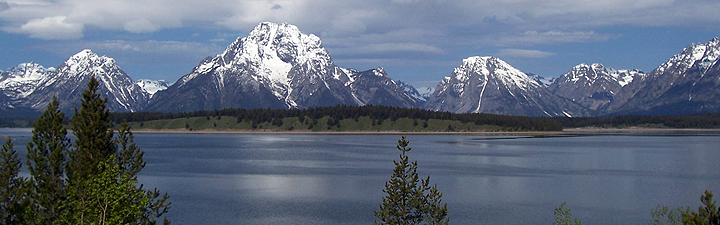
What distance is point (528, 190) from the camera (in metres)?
88.4

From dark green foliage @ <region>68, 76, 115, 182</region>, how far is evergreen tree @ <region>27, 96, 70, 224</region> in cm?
126

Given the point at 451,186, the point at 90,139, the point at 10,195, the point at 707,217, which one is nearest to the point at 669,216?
the point at 707,217

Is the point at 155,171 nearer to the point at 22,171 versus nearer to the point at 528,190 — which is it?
the point at 22,171

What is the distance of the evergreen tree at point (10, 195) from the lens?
45031 mm

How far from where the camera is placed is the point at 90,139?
46.6 meters

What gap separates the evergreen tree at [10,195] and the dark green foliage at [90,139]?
367 cm

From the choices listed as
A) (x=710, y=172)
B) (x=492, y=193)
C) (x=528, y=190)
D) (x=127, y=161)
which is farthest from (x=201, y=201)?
(x=710, y=172)

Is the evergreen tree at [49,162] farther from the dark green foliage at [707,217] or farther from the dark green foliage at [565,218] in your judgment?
the dark green foliage at [707,217]

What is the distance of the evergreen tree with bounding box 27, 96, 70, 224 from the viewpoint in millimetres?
45469

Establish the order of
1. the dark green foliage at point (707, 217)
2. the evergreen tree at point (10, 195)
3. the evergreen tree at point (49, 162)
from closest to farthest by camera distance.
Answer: the dark green foliage at point (707, 217) < the evergreen tree at point (10, 195) < the evergreen tree at point (49, 162)

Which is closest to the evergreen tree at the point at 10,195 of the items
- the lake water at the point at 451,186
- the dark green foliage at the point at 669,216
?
the lake water at the point at 451,186

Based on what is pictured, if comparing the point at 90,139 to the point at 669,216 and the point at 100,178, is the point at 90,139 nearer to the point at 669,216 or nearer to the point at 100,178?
the point at 100,178

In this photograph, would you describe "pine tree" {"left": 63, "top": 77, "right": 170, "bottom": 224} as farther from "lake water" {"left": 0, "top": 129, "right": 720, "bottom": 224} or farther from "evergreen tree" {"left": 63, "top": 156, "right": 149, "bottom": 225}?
"lake water" {"left": 0, "top": 129, "right": 720, "bottom": 224}

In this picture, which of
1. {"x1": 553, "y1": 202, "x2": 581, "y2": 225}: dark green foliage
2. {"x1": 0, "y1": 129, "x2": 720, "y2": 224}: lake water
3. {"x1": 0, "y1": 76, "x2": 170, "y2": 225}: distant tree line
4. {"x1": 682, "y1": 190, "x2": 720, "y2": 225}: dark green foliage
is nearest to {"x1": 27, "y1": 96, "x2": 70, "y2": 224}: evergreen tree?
{"x1": 0, "y1": 76, "x2": 170, "y2": 225}: distant tree line
